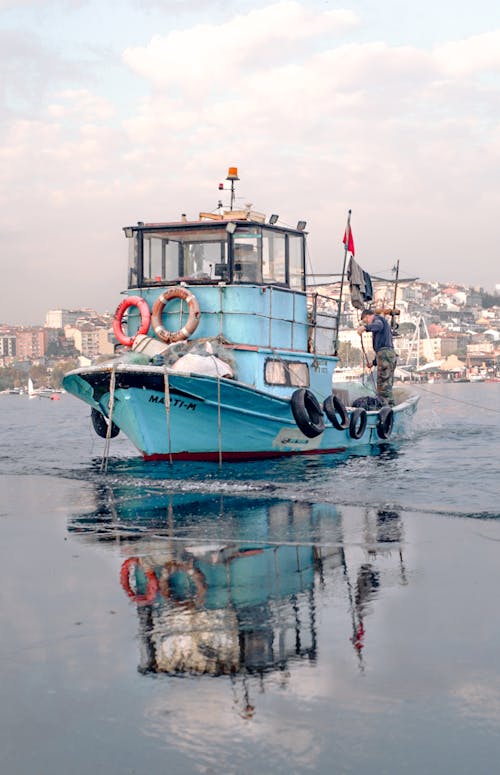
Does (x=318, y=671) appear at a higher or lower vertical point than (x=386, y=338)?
lower

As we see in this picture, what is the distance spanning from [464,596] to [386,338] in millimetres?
17178

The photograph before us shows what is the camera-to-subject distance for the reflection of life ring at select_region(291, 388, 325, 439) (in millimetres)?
19359

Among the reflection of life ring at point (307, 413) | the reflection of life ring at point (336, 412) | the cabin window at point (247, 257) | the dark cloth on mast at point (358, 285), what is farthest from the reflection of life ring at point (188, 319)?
the dark cloth on mast at point (358, 285)

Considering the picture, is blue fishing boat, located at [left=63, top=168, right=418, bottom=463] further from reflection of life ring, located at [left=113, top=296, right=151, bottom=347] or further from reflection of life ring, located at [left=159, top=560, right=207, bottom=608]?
reflection of life ring, located at [left=159, top=560, right=207, bottom=608]

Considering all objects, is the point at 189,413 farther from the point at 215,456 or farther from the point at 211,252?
the point at 211,252

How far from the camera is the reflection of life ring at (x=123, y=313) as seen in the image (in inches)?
772

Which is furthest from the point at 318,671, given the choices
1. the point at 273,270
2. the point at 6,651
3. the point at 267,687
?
the point at 273,270

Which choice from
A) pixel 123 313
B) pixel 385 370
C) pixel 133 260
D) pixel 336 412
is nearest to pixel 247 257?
pixel 133 260

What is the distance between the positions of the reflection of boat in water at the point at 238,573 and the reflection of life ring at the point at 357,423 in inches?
328

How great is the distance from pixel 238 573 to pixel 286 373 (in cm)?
1179

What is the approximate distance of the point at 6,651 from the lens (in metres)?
6.21

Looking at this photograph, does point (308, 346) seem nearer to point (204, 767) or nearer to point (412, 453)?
point (412, 453)

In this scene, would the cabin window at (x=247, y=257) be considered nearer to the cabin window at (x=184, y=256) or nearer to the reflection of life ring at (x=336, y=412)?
the cabin window at (x=184, y=256)

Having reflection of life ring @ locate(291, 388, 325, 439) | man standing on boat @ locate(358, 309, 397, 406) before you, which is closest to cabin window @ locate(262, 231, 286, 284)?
reflection of life ring @ locate(291, 388, 325, 439)
